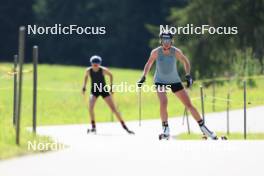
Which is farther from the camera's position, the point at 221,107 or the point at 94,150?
the point at 221,107

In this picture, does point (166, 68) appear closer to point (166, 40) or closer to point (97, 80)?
point (166, 40)

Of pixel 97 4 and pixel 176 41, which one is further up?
pixel 97 4

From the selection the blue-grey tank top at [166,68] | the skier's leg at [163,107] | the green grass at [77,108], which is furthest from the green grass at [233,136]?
the blue-grey tank top at [166,68]

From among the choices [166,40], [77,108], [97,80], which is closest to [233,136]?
[97,80]

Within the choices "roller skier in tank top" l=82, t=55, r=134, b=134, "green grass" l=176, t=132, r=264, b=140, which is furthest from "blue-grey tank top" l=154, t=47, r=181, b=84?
"green grass" l=176, t=132, r=264, b=140

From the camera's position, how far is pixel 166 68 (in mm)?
12781

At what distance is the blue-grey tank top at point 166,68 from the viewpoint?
1275 centimetres

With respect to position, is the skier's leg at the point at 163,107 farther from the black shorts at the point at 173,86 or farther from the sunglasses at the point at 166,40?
the sunglasses at the point at 166,40

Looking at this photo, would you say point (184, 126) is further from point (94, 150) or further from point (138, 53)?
point (138, 53)

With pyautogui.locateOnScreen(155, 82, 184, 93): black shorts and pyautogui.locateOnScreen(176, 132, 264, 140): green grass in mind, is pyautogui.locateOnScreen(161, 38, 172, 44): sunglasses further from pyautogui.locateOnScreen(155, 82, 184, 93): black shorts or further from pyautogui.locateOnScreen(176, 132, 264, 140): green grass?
pyautogui.locateOnScreen(176, 132, 264, 140): green grass

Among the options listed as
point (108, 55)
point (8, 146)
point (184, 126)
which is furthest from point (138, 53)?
point (8, 146)

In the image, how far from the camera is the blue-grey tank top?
12750 mm

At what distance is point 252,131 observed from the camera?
18.8 meters

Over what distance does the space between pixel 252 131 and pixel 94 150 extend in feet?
22.9
